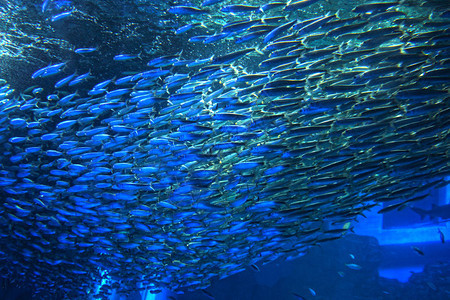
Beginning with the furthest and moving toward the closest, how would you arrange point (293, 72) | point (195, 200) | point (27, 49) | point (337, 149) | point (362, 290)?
1. point (362, 290)
2. point (27, 49)
3. point (195, 200)
4. point (337, 149)
5. point (293, 72)

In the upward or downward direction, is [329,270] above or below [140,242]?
above

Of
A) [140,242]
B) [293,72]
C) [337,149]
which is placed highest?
[293,72]

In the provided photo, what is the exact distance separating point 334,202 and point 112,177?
532 cm

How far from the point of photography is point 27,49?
7875mm

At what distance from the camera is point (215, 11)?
640 centimetres

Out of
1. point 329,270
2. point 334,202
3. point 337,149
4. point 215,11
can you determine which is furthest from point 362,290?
point 215,11

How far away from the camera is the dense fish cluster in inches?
187

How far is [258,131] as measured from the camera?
5539mm

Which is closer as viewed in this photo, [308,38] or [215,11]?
[308,38]

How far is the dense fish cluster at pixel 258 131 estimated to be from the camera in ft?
15.6

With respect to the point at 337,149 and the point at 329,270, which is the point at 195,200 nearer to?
the point at 337,149

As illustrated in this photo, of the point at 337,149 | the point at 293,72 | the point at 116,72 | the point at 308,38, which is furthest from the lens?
the point at 116,72

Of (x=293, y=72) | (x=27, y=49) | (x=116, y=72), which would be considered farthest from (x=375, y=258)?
(x=27, y=49)

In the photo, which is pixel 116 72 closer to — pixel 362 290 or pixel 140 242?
pixel 140 242
